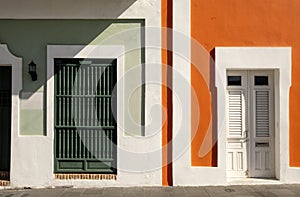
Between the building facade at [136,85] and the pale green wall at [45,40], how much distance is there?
0.02 meters

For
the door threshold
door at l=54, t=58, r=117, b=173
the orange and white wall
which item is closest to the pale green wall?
door at l=54, t=58, r=117, b=173

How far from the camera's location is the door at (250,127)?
9.45 meters

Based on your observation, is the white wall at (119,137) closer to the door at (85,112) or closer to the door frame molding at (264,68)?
the door at (85,112)

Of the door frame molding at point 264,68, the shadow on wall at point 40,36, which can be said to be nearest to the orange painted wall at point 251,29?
the door frame molding at point 264,68

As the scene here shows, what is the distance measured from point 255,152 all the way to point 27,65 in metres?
5.58

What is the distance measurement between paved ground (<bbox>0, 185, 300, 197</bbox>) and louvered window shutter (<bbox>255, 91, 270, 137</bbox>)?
4.17ft

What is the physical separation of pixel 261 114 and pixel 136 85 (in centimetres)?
299

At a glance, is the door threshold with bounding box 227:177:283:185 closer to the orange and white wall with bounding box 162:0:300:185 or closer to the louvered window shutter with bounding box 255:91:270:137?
the orange and white wall with bounding box 162:0:300:185

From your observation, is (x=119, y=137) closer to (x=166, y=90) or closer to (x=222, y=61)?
(x=166, y=90)

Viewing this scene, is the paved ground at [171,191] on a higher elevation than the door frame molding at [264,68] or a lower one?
lower

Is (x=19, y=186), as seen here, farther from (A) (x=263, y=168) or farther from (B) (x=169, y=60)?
(A) (x=263, y=168)

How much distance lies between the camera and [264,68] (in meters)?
9.26

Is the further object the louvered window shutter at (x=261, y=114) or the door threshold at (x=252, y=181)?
the louvered window shutter at (x=261, y=114)

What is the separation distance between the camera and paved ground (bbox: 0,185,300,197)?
844cm
